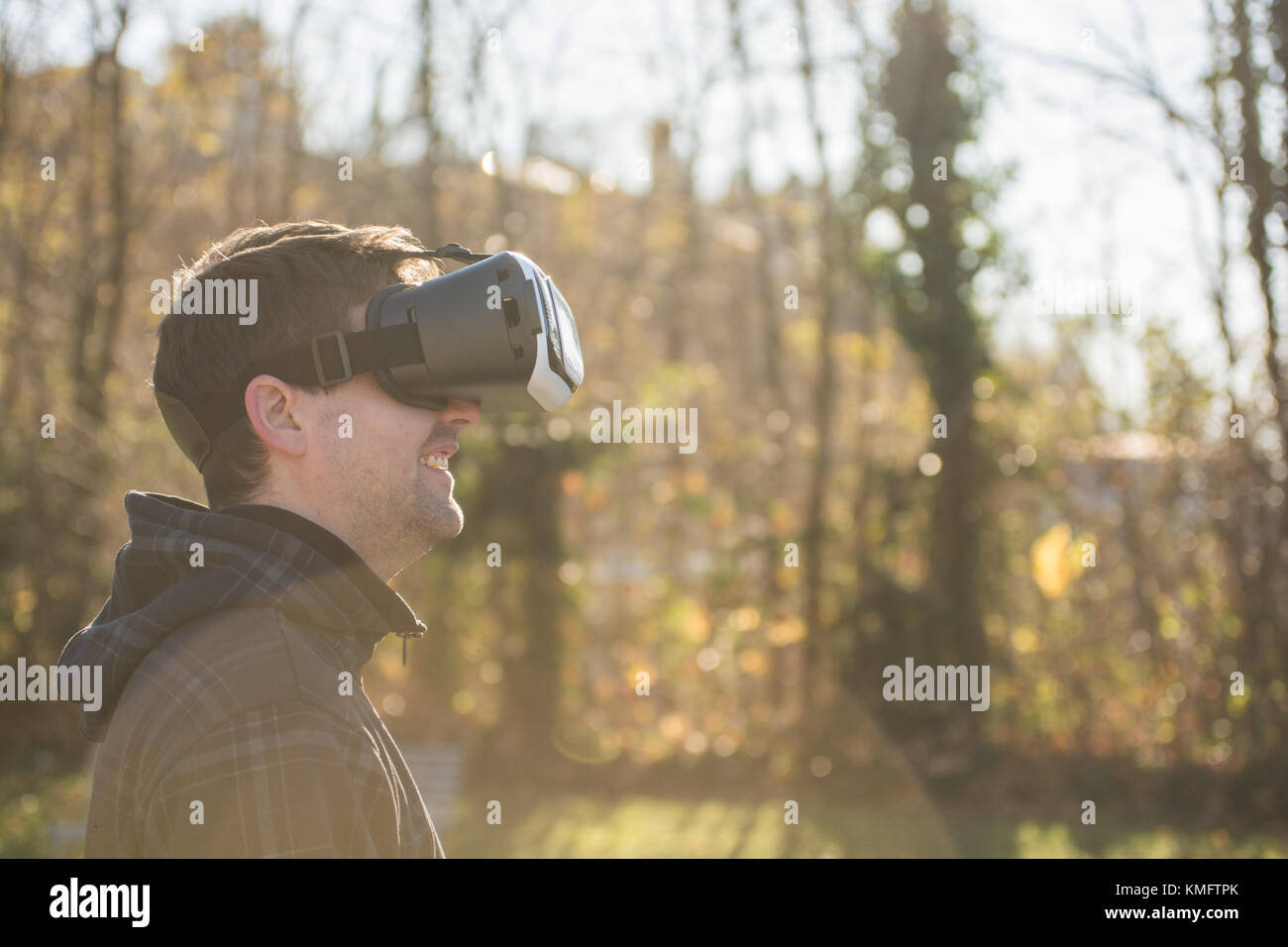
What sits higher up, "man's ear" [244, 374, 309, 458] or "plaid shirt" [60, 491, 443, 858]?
"man's ear" [244, 374, 309, 458]

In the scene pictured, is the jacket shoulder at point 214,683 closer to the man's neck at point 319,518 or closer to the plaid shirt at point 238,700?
the plaid shirt at point 238,700

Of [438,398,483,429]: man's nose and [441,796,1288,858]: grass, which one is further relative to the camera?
[441,796,1288,858]: grass

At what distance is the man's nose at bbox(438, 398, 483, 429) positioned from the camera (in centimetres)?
208

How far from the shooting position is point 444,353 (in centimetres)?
197

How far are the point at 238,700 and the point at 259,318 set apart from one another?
681 mm

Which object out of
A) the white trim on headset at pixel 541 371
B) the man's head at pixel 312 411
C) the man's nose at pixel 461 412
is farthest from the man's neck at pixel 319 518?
the white trim on headset at pixel 541 371

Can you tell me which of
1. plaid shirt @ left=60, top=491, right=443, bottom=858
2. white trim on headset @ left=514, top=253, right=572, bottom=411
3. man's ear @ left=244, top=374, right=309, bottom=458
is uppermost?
white trim on headset @ left=514, top=253, right=572, bottom=411

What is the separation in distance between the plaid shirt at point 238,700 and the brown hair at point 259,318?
3.8 inches

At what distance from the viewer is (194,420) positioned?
1.97 m

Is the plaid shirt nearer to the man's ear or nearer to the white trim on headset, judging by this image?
the man's ear

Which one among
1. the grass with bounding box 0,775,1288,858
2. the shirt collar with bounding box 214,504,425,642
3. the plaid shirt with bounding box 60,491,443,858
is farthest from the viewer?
the grass with bounding box 0,775,1288,858

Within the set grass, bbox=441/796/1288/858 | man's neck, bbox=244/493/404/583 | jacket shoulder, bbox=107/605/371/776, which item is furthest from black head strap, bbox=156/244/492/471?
grass, bbox=441/796/1288/858
